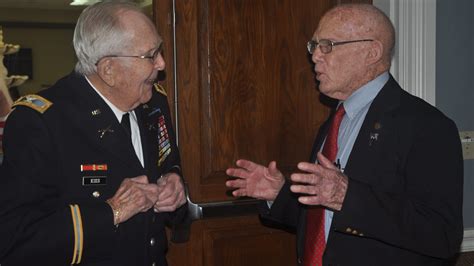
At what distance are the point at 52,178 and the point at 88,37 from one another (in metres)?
0.41

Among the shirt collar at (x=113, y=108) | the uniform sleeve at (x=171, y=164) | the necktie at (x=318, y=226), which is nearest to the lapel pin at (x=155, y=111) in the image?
the uniform sleeve at (x=171, y=164)

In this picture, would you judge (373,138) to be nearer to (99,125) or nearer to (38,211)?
(99,125)

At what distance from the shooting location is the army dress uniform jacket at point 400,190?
1.54m

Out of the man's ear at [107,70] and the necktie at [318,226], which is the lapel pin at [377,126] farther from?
the man's ear at [107,70]

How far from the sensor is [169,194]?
5.76 ft

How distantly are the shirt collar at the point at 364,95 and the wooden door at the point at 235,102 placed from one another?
2.10ft

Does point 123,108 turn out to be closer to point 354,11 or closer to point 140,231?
point 140,231

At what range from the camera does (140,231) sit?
1.70 meters

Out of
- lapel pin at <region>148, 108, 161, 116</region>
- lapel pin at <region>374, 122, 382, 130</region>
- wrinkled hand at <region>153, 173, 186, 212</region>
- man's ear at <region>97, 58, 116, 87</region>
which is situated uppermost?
man's ear at <region>97, 58, 116, 87</region>

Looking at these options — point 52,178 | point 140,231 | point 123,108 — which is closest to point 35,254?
point 52,178

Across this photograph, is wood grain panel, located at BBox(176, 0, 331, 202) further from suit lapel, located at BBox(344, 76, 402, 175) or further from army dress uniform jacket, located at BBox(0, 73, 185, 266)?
suit lapel, located at BBox(344, 76, 402, 175)

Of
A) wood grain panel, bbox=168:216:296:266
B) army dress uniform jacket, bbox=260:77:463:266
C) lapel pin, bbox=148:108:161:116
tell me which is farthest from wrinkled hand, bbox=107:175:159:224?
wood grain panel, bbox=168:216:296:266

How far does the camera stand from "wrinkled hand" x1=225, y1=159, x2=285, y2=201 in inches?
73.9

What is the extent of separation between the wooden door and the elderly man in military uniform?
21.3 inches
